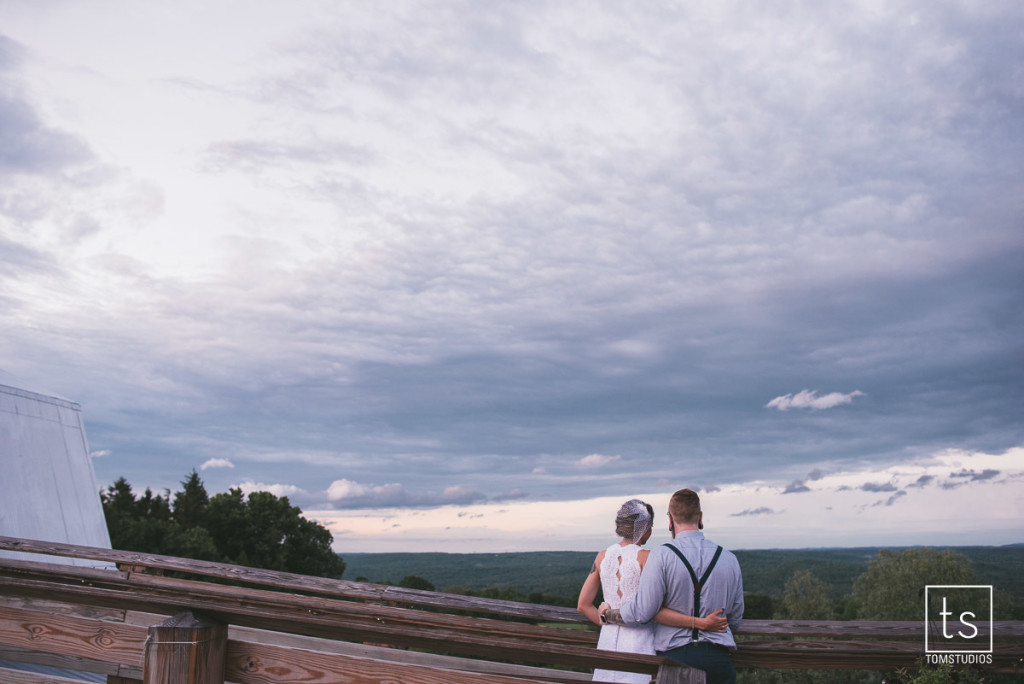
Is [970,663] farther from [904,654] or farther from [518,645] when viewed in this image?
[518,645]

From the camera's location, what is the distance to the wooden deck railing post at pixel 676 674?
9.27 feet

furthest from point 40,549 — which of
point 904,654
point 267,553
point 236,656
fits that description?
point 267,553

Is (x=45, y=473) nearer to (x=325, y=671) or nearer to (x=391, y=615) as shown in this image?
(x=391, y=615)

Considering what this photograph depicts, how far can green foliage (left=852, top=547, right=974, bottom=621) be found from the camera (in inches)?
1638

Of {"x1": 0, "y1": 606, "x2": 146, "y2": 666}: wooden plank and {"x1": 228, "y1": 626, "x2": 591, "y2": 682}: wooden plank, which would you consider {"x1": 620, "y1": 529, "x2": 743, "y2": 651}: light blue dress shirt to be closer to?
{"x1": 228, "y1": 626, "x2": 591, "y2": 682}: wooden plank

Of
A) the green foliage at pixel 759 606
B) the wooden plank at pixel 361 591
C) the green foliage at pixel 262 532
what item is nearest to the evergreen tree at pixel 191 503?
the green foliage at pixel 262 532

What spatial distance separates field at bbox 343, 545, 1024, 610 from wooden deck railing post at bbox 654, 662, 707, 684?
116ft

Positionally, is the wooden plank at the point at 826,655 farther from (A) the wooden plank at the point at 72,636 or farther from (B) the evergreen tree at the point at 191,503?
(B) the evergreen tree at the point at 191,503

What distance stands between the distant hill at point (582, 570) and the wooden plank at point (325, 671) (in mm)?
36037

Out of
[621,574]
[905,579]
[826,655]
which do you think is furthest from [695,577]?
[905,579]

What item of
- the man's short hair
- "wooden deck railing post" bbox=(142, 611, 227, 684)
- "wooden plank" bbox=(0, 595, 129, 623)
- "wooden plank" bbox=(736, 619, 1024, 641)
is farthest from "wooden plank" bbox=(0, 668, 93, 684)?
"wooden plank" bbox=(736, 619, 1024, 641)

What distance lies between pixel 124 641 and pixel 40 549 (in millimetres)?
6390

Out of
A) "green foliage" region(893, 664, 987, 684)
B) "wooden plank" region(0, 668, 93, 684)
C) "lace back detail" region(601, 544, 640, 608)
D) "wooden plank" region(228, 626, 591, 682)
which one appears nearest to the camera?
"wooden plank" region(0, 668, 93, 684)

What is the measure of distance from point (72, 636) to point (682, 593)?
2949 mm
